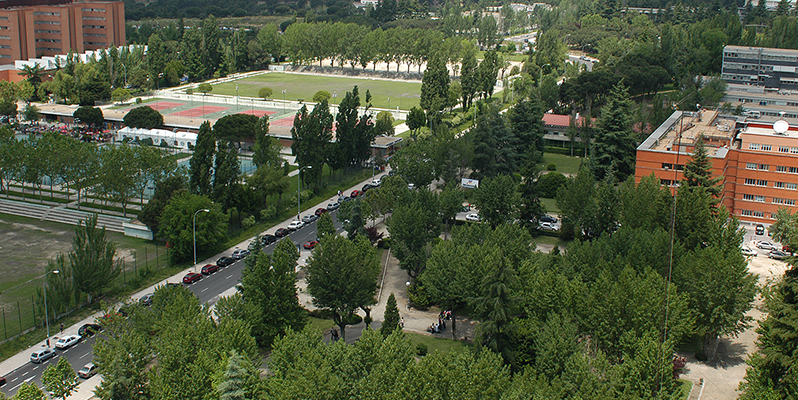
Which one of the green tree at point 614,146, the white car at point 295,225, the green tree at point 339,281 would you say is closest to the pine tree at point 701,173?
the green tree at point 614,146

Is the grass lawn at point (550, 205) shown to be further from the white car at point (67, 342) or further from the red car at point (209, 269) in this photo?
the white car at point (67, 342)

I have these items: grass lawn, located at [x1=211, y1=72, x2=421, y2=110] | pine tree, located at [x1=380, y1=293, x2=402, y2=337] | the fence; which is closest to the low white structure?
grass lawn, located at [x1=211, y1=72, x2=421, y2=110]

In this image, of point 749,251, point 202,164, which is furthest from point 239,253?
point 749,251

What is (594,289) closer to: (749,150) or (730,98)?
(749,150)

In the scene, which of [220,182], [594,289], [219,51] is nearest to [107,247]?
[220,182]

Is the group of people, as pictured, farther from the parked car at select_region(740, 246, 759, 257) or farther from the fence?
the parked car at select_region(740, 246, 759, 257)

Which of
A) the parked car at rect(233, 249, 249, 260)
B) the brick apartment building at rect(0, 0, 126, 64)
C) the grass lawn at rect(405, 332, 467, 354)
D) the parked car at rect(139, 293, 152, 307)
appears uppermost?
the brick apartment building at rect(0, 0, 126, 64)

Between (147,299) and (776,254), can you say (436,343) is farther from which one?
(776,254)
